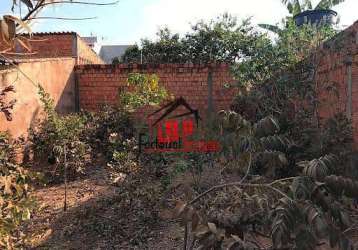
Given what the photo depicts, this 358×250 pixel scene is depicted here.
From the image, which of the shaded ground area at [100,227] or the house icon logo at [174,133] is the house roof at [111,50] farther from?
the shaded ground area at [100,227]

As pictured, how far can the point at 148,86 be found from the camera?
828 cm

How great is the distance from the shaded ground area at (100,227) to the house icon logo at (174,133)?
2449 millimetres

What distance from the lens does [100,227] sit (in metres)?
4.89

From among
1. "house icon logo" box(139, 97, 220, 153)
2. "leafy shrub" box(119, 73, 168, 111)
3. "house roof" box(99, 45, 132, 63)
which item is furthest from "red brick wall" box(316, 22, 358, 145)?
"house roof" box(99, 45, 132, 63)

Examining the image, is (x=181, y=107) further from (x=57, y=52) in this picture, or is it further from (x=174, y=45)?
(x=174, y=45)

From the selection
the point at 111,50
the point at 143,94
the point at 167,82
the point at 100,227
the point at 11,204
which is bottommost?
the point at 100,227

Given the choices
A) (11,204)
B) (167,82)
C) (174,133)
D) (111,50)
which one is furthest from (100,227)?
(111,50)

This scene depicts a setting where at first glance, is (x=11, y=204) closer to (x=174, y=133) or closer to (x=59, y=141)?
(x=59, y=141)

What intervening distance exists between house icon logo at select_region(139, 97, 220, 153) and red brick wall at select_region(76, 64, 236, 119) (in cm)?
31

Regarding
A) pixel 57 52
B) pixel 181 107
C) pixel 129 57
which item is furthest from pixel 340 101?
pixel 129 57

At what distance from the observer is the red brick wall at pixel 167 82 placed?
390 inches

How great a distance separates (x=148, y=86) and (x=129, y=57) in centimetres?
928

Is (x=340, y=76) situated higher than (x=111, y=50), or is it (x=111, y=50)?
(x=111, y=50)

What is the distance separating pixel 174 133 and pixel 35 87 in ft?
10.5
